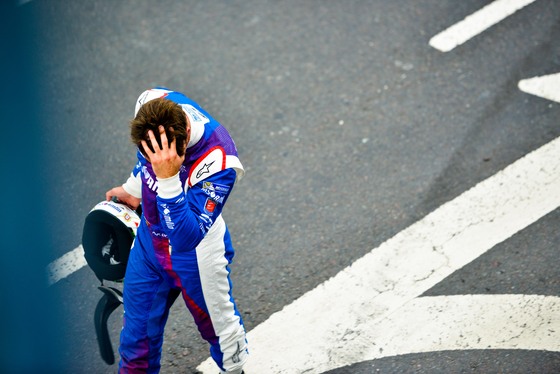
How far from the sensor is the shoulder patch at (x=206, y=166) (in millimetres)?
3764

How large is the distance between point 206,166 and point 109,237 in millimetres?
860

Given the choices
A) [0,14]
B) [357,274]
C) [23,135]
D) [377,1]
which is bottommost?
[357,274]

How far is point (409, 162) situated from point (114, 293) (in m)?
2.55

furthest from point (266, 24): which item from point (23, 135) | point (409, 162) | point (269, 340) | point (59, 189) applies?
point (23, 135)

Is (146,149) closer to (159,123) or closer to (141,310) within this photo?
(159,123)

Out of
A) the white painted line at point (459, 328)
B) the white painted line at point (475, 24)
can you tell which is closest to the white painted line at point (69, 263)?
the white painted line at point (459, 328)

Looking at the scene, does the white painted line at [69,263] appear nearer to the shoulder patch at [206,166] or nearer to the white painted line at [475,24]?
the shoulder patch at [206,166]

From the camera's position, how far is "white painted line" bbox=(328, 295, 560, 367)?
460 cm

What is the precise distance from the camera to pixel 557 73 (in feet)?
21.1

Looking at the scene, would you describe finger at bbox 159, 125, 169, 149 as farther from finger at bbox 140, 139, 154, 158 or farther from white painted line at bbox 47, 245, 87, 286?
white painted line at bbox 47, 245, 87, 286

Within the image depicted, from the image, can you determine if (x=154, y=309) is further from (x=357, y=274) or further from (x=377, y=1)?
(x=377, y=1)

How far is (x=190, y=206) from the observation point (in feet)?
12.3

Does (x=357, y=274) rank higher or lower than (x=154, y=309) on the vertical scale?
lower

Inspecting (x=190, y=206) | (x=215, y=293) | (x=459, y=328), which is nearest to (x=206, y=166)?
(x=190, y=206)
